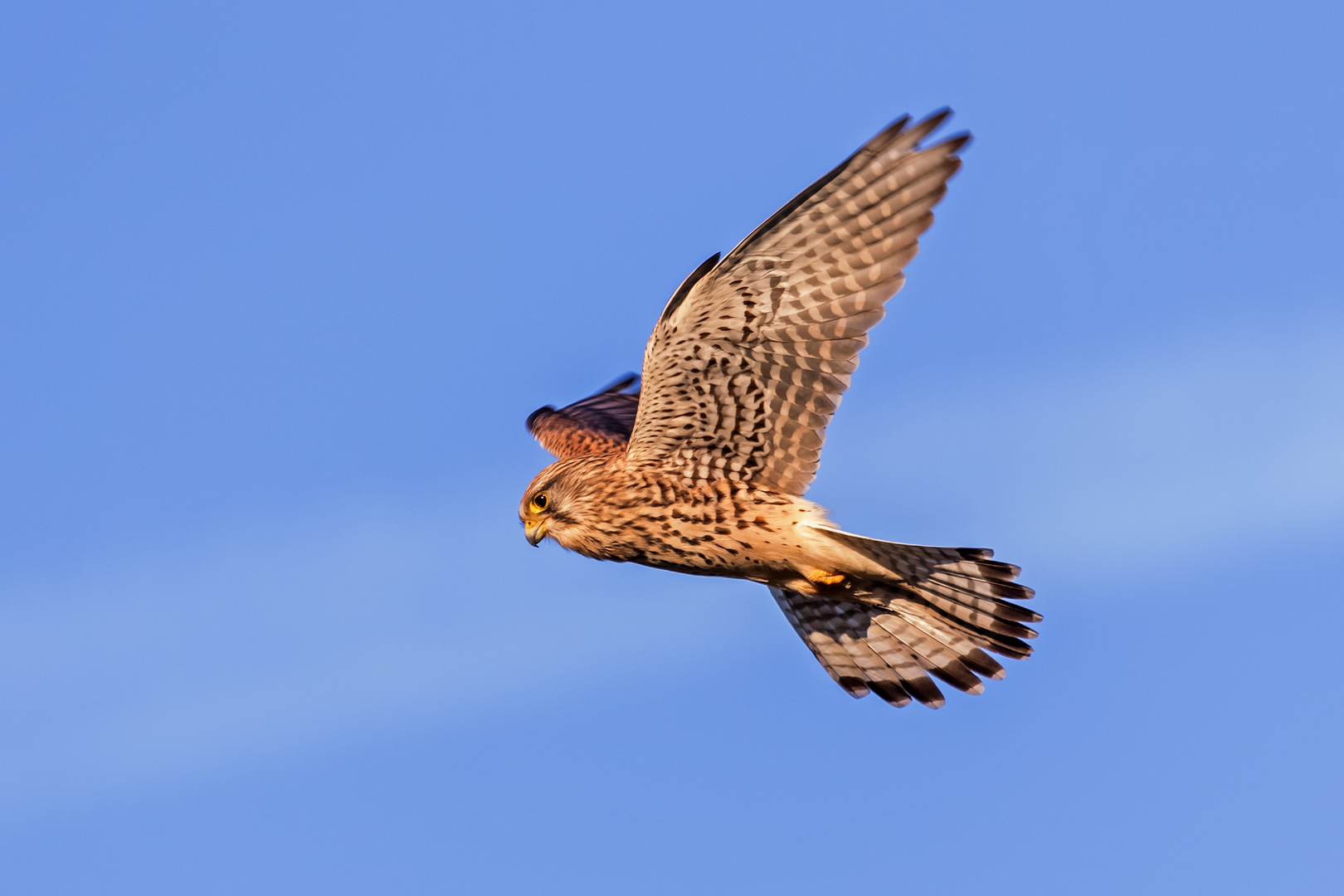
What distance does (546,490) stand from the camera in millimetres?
8430

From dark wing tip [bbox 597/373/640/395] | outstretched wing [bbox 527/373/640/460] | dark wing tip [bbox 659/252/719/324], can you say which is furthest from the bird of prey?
dark wing tip [bbox 597/373/640/395]

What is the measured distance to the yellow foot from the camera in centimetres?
820

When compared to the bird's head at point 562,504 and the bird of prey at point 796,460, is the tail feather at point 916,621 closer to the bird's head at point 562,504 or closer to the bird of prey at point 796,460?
the bird of prey at point 796,460

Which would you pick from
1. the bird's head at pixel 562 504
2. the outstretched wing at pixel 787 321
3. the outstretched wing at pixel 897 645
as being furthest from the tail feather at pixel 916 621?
the bird's head at pixel 562 504

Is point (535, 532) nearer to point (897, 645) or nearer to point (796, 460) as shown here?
point (796, 460)

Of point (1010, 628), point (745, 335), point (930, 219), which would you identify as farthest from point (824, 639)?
point (930, 219)

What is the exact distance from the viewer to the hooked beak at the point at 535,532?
8.43 meters

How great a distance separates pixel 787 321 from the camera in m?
7.58

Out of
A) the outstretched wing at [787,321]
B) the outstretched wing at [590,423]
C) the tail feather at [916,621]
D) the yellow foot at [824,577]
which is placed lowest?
the tail feather at [916,621]

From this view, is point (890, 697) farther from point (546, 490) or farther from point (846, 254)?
point (846, 254)

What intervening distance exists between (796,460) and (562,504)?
1340 mm

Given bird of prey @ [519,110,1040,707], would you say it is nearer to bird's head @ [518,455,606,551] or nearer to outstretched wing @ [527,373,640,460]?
bird's head @ [518,455,606,551]

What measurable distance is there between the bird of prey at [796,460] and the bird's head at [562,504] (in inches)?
0.4

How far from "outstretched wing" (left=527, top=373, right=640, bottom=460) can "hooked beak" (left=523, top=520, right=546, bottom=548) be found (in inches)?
39.1
